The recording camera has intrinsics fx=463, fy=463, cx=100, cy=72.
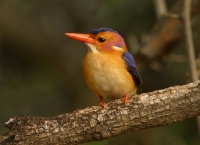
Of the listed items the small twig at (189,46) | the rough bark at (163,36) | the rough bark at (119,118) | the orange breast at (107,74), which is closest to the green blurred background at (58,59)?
the rough bark at (163,36)

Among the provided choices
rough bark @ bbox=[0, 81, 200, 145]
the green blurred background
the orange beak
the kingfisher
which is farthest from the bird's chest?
the green blurred background

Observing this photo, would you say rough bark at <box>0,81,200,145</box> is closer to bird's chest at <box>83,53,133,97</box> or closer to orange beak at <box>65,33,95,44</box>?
bird's chest at <box>83,53,133,97</box>

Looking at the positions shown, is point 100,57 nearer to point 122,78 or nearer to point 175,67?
point 122,78

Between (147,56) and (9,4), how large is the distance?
217 cm

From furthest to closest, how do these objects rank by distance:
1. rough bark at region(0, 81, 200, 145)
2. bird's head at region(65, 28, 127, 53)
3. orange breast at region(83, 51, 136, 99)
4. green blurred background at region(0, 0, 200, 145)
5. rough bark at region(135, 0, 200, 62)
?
1. green blurred background at region(0, 0, 200, 145)
2. rough bark at region(135, 0, 200, 62)
3. bird's head at region(65, 28, 127, 53)
4. orange breast at region(83, 51, 136, 99)
5. rough bark at region(0, 81, 200, 145)

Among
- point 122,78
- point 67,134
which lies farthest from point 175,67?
point 67,134

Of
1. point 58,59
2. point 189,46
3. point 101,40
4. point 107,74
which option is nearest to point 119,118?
point 107,74

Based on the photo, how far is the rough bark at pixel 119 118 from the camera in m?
3.37

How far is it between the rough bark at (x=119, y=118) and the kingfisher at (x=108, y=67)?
0.63 ft

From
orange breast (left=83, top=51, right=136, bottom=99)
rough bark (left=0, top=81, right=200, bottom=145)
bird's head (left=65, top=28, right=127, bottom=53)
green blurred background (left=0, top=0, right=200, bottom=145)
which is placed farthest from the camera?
green blurred background (left=0, top=0, right=200, bottom=145)

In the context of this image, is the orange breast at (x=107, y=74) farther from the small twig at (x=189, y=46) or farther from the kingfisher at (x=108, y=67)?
the small twig at (x=189, y=46)

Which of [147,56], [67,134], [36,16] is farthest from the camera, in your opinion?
[36,16]

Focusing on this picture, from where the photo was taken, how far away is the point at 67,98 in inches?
272

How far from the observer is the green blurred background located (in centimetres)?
647
